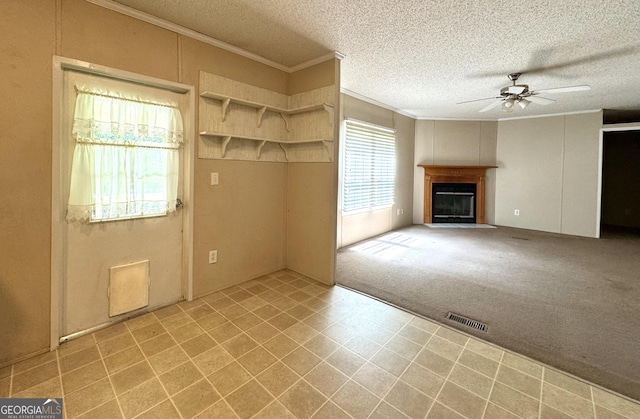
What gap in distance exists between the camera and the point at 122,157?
2219mm

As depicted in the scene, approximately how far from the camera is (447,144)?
6703 mm

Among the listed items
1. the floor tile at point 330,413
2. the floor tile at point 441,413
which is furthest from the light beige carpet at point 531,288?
the floor tile at point 330,413

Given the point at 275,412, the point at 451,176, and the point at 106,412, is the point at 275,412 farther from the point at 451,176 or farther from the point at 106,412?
the point at 451,176

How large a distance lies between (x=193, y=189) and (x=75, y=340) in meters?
1.45

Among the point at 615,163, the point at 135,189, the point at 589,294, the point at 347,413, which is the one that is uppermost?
the point at 615,163

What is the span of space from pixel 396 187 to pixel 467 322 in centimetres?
399

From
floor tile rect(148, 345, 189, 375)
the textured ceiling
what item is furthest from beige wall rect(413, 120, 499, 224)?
floor tile rect(148, 345, 189, 375)

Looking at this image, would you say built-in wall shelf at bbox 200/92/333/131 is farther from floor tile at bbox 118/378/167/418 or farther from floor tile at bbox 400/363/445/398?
floor tile at bbox 400/363/445/398

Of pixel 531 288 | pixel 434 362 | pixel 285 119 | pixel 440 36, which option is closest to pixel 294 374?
pixel 434 362

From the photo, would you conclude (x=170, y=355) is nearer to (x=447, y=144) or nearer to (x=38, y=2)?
(x=38, y=2)

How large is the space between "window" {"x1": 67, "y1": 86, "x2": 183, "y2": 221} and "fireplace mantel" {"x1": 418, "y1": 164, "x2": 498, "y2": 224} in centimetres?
565

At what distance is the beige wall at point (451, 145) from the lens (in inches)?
263

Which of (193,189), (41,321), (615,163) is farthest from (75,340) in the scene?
(615,163)

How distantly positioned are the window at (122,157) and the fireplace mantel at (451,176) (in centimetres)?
565
